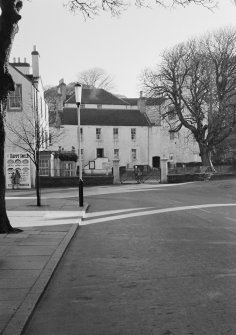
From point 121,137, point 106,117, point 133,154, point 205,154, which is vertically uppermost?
point 106,117

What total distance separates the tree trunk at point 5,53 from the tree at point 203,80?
39.3 meters

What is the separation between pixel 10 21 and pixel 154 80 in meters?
39.9

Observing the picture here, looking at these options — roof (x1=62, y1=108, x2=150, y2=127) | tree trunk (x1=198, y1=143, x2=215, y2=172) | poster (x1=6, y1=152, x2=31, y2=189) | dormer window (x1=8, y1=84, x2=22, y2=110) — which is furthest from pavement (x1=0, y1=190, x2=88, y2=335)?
roof (x1=62, y1=108, x2=150, y2=127)

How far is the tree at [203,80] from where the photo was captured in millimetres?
50156

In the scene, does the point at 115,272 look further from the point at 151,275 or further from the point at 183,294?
the point at 183,294

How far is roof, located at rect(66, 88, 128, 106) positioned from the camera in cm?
8243

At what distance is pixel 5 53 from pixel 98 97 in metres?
72.7

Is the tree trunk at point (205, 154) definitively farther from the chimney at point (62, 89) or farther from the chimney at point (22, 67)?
the chimney at point (62, 89)

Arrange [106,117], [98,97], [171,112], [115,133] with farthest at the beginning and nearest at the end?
[98,97]
[106,117]
[115,133]
[171,112]

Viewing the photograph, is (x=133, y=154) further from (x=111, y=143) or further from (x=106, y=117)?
(x=106, y=117)

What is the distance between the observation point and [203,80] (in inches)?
1982

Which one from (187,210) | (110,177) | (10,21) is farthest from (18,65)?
(10,21)

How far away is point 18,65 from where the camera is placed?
42.2 metres

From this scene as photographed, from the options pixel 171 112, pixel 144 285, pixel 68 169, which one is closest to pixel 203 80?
pixel 171 112
